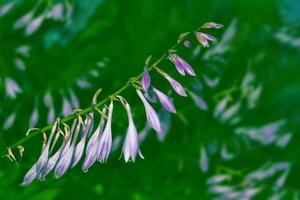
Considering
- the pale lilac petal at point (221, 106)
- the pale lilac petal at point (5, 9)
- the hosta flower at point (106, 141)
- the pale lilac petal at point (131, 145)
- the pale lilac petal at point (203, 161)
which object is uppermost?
the pale lilac petal at point (5, 9)

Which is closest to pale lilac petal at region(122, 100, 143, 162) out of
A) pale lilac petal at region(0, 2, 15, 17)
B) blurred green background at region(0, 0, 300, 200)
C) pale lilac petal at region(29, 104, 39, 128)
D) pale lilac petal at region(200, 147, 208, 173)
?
blurred green background at region(0, 0, 300, 200)

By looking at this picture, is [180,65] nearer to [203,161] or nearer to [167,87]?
[167,87]

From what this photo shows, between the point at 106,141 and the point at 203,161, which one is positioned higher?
the point at 106,141

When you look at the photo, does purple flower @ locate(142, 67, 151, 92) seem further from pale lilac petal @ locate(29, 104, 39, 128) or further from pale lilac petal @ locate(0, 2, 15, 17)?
pale lilac petal @ locate(0, 2, 15, 17)

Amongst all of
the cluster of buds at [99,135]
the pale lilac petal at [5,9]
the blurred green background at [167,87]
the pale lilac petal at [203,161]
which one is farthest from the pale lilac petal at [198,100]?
the cluster of buds at [99,135]

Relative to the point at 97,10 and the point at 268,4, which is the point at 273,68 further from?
the point at 97,10

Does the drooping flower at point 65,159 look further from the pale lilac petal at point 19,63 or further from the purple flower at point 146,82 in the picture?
the pale lilac petal at point 19,63

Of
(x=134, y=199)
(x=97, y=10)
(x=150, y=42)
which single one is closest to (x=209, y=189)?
(x=134, y=199)

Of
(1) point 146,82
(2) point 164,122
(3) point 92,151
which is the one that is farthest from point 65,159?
(2) point 164,122
